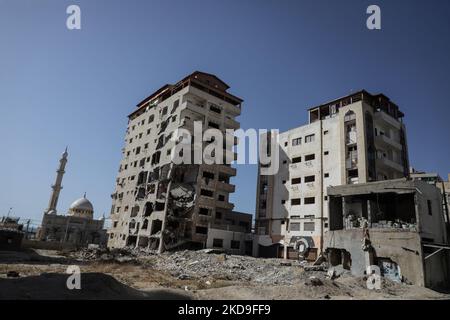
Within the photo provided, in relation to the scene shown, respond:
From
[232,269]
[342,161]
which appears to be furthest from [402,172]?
[232,269]

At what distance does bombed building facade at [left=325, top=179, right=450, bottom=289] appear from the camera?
71.8ft

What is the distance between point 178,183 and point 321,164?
2010cm

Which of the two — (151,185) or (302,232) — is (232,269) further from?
(151,185)

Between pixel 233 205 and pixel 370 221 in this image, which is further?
pixel 233 205

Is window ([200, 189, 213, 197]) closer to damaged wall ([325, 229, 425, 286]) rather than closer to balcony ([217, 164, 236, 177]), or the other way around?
balcony ([217, 164, 236, 177])

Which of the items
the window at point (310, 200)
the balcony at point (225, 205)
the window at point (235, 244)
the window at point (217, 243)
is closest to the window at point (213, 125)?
the balcony at point (225, 205)

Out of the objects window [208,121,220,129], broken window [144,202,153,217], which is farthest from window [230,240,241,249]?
window [208,121,220,129]

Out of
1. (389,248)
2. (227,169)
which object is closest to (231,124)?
(227,169)

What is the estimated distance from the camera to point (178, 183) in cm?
4319

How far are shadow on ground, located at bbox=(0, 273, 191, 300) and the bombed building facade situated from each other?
54.8ft

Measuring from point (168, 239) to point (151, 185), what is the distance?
10247mm

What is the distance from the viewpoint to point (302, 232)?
38.3 meters

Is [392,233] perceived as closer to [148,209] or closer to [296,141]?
[296,141]

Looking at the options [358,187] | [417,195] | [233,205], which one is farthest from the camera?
[233,205]
